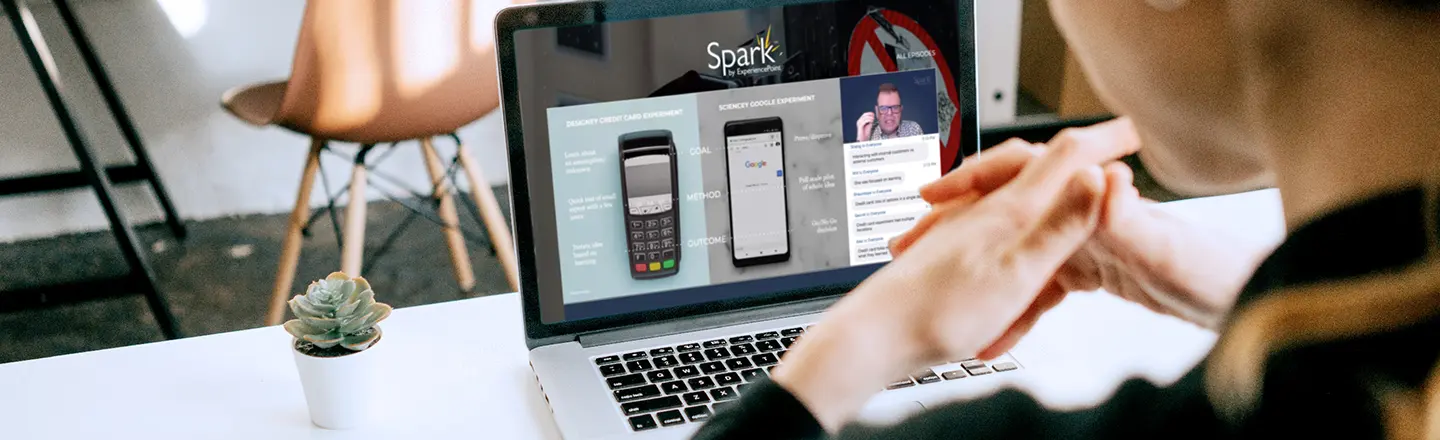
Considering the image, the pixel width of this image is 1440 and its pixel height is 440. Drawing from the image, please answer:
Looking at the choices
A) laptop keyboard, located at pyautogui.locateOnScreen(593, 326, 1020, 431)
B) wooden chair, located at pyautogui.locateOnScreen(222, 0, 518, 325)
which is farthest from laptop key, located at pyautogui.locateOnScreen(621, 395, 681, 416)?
wooden chair, located at pyautogui.locateOnScreen(222, 0, 518, 325)

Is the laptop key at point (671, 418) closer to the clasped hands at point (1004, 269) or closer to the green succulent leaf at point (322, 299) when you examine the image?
the green succulent leaf at point (322, 299)

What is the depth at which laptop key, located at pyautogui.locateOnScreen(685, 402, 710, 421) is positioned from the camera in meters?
0.68

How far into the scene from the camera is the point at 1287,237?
213mm

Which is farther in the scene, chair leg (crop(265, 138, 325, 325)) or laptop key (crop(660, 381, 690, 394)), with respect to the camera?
chair leg (crop(265, 138, 325, 325))

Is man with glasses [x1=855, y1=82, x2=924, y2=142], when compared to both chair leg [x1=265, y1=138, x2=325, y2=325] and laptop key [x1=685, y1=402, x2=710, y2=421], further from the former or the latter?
chair leg [x1=265, y1=138, x2=325, y2=325]

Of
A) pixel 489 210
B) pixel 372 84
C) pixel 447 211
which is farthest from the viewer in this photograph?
pixel 447 211

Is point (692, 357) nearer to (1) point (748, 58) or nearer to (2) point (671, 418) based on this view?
(2) point (671, 418)

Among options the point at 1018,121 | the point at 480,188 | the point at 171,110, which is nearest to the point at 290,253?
the point at 480,188

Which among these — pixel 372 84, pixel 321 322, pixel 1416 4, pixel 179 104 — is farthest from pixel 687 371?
pixel 179 104

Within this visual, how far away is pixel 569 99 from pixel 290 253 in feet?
4.04

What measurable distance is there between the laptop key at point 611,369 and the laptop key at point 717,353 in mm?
57

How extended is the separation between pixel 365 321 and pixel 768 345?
0.84 ft

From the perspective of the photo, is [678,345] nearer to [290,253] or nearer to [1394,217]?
[1394,217]

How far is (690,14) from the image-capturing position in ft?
2.57
